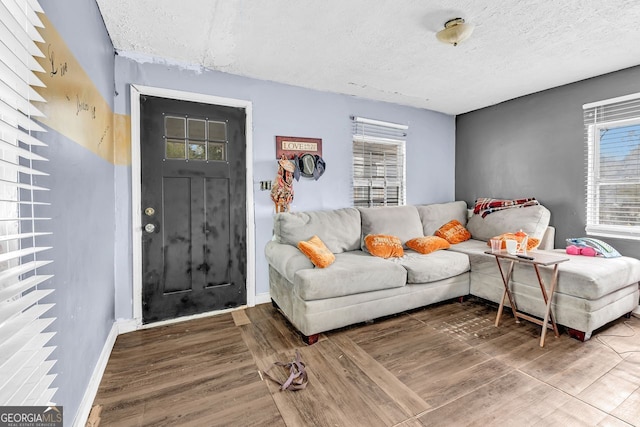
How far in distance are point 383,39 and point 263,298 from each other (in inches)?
106

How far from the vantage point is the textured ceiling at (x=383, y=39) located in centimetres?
192

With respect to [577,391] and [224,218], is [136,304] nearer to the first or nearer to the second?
[224,218]

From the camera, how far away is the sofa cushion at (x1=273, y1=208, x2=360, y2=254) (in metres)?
2.90

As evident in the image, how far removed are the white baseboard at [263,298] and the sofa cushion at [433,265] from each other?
1415 millimetres

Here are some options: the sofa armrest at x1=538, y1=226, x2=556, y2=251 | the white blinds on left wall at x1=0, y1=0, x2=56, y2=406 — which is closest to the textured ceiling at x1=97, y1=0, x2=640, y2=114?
the white blinds on left wall at x1=0, y1=0, x2=56, y2=406

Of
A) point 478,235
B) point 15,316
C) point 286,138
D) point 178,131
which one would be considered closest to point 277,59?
point 286,138

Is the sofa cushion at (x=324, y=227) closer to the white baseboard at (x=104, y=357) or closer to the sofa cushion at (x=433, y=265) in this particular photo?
the sofa cushion at (x=433, y=265)

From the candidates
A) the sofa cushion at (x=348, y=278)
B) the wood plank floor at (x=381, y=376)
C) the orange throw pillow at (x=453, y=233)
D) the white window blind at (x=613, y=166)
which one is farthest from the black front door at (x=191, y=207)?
the white window blind at (x=613, y=166)

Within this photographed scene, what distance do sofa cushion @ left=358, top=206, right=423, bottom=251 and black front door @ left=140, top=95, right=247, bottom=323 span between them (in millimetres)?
1391

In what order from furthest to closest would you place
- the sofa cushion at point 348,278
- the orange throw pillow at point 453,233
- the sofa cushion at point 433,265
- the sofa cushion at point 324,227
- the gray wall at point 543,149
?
the orange throw pillow at point 453,233, the gray wall at point 543,149, the sofa cushion at point 324,227, the sofa cushion at point 433,265, the sofa cushion at point 348,278

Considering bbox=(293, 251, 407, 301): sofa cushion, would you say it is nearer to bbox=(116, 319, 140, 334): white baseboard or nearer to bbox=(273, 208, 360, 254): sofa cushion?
bbox=(273, 208, 360, 254): sofa cushion

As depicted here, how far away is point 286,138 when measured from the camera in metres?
3.19

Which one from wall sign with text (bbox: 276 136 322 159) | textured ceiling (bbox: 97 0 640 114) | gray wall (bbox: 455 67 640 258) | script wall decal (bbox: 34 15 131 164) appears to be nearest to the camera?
script wall decal (bbox: 34 15 131 164)

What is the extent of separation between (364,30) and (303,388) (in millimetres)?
2539
